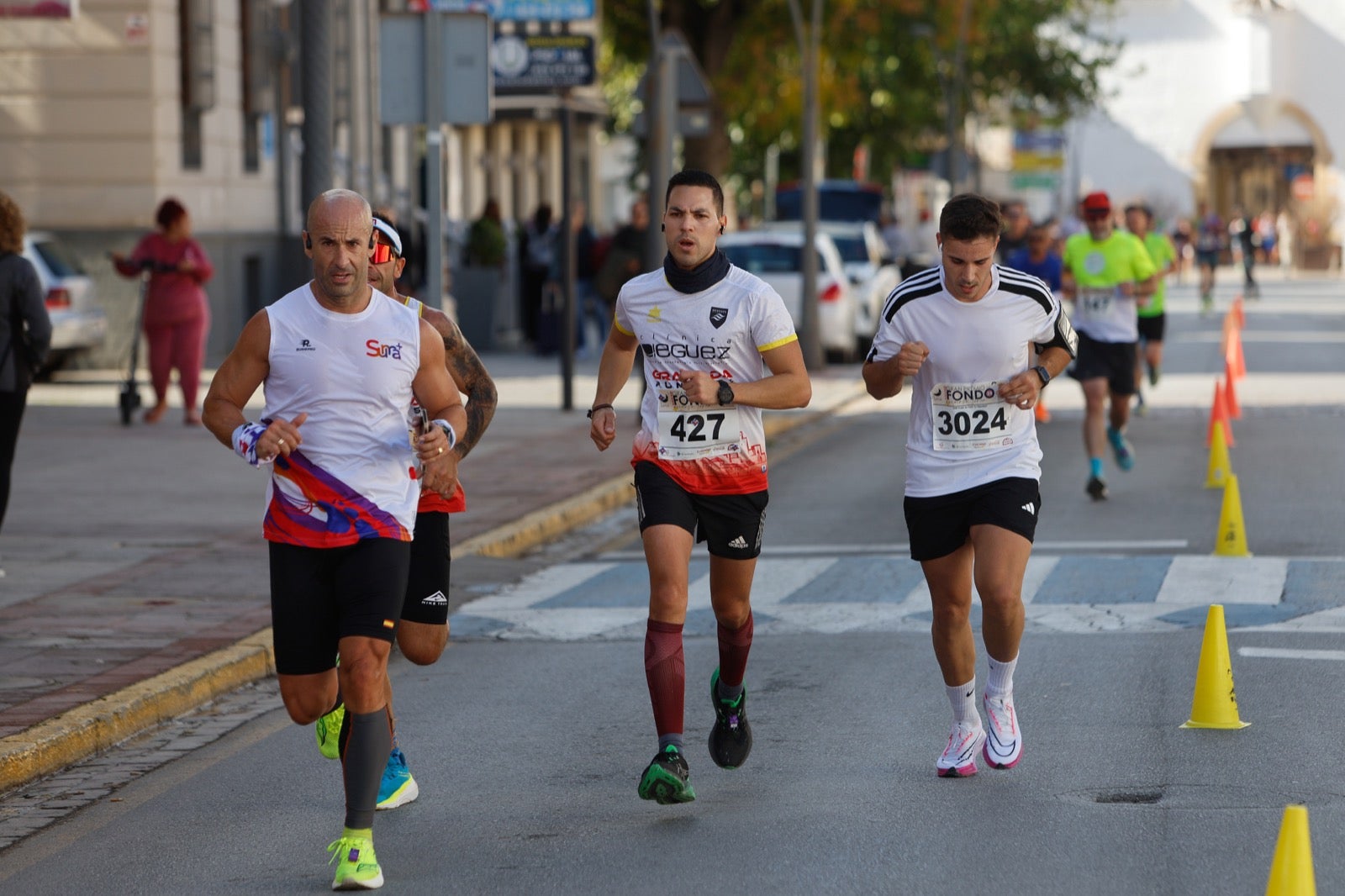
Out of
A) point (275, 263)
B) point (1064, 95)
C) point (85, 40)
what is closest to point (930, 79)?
point (1064, 95)

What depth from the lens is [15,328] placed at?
11.0m

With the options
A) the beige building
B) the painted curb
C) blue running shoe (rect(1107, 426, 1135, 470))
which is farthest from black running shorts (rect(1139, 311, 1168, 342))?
the painted curb

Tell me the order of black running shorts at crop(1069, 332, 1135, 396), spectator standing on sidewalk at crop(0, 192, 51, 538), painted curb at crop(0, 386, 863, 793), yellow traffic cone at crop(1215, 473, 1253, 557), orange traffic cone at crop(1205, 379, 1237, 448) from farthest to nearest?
orange traffic cone at crop(1205, 379, 1237, 448) < black running shorts at crop(1069, 332, 1135, 396) < yellow traffic cone at crop(1215, 473, 1253, 557) < spectator standing on sidewalk at crop(0, 192, 51, 538) < painted curb at crop(0, 386, 863, 793)

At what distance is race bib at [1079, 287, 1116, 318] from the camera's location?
15.0m

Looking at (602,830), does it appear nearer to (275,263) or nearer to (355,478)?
(355,478)

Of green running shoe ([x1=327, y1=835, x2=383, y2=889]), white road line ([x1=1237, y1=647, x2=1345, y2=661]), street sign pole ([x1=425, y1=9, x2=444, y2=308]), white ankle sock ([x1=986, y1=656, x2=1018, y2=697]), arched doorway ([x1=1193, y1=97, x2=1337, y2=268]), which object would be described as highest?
arched doorway ([x1=1193, y1=97, x2=1337, y2=268])

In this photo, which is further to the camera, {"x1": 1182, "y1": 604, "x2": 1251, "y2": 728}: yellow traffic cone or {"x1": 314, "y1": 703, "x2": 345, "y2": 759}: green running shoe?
{"x1": 1182, "y1": 604, "x2": 1251, "y2": 728}: yellow traffic cone

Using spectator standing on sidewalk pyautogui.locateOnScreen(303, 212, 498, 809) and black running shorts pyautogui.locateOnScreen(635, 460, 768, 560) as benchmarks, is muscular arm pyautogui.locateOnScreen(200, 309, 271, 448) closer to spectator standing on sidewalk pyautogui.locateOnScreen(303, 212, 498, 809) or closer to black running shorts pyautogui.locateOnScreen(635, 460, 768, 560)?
spectator standing on sidewalk pyautogui.locateOnScreen(303, 212, 498, 809)

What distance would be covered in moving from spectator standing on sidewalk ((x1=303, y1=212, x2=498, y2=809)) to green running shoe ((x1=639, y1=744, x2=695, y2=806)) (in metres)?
0.72

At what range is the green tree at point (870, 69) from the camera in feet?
119

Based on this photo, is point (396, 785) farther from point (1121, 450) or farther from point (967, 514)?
point (1121, 450)

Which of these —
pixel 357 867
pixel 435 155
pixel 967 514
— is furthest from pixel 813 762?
pixel 435 155

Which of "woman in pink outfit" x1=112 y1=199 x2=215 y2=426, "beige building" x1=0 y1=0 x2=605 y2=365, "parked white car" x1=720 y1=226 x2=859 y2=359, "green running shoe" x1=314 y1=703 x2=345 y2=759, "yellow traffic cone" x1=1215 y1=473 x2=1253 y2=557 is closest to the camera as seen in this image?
"green running shoe" x1=314 y1=703 x2=345 y2=759

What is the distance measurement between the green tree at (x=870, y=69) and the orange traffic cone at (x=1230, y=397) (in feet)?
50.3
